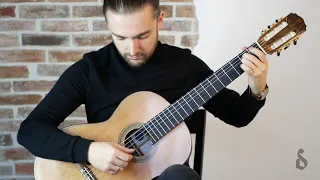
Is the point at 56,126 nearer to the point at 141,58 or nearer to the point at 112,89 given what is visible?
the point at 112,89

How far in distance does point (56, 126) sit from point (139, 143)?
254 millimetres

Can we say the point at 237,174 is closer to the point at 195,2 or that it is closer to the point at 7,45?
the point at 195,2

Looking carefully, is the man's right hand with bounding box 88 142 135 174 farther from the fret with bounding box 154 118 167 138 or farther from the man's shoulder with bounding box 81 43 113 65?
the man's shoulder with bounding box 81 43 113 65

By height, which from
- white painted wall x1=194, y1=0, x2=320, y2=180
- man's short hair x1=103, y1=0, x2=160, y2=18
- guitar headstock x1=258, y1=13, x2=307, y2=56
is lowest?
white painted wall x1=194, y1=0, x2=320, y2=180

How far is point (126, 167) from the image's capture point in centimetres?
119

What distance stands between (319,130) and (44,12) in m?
1.26

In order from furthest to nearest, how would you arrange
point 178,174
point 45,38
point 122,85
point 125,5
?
point 45,38, point 122,85, point 125,5, point 178,174

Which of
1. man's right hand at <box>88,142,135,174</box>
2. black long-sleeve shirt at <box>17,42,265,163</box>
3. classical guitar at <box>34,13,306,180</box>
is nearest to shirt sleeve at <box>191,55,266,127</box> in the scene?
black long-sleeve shirt at <box>17,42,265,163</box>

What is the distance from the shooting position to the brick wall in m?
1.71

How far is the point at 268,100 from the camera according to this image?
1.82 metres

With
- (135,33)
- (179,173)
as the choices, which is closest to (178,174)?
(179,173)

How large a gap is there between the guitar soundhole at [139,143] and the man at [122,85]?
0.04 m

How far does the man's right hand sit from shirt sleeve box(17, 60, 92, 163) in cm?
2

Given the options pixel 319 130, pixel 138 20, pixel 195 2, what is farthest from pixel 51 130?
pixel 319 130
